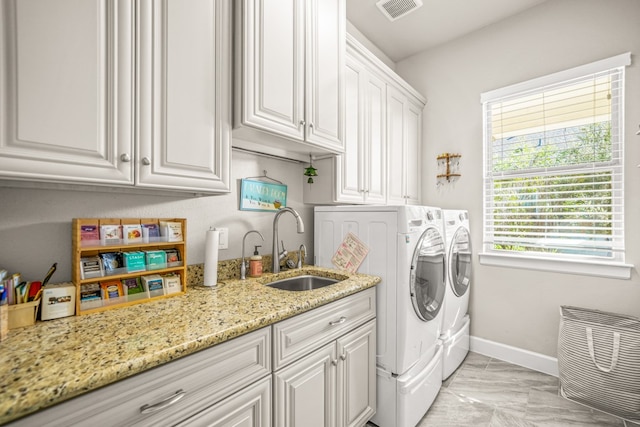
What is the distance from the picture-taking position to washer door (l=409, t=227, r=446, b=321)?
1682 mm

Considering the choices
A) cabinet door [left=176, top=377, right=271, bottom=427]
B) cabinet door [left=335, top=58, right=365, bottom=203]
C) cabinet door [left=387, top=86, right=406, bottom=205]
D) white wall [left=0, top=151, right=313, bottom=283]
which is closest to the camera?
cabinet door [left=176, top=377, right=271, bottom=427]

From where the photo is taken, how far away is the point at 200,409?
0.84 meters

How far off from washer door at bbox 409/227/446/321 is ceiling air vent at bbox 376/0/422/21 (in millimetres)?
1884

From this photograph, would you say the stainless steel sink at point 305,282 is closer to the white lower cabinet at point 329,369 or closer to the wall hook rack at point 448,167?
the white lower cabinet at point 329,369

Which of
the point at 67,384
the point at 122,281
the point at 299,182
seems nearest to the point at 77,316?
the point at 122,281

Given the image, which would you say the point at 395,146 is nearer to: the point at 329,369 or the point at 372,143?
the point at 372,143

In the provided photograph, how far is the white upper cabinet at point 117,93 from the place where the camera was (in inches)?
30.5

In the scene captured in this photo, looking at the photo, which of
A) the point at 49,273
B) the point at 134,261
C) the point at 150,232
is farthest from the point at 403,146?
the point at 49,273

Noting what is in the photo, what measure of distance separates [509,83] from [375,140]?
142 cm

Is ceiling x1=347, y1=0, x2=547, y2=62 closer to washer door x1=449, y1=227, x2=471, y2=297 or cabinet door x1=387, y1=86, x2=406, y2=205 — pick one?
cabinet door x1=387, y1=86, x2=406, y2=205

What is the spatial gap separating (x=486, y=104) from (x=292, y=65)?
2109 millimetres

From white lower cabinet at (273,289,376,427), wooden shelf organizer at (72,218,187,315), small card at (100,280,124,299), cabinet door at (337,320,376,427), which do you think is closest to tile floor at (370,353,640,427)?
cabinet door at (337,320,376,427)

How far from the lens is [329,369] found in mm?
1323

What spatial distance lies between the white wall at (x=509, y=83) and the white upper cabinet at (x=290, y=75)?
1.57 metres
